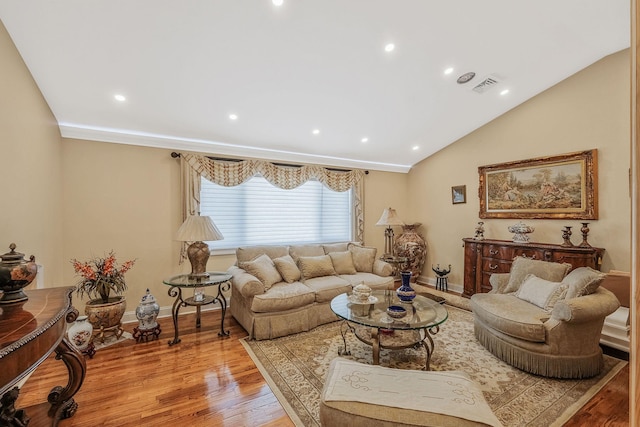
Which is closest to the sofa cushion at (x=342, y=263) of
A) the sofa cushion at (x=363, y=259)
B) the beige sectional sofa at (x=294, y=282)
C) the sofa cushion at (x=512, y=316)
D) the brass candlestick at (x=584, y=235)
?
the beige sectional sofa at (x=294, y=282)

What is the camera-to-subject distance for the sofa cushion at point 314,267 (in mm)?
3930

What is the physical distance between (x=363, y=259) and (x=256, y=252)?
1611 mm

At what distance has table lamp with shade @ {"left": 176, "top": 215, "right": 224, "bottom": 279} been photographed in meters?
3.18

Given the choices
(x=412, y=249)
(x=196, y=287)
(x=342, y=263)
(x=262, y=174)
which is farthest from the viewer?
(x=412, y=249)

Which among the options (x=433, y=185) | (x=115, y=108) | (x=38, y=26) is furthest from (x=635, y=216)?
(x=433, y=185)

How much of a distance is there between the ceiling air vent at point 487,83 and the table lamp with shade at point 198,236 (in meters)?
3.67

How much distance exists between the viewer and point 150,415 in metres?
2.01

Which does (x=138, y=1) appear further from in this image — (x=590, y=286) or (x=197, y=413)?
(x=590, y=286)

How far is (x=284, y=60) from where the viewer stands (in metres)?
2.79

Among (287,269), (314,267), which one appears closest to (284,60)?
(287,269)

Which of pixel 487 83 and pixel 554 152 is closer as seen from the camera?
pixel 487 83

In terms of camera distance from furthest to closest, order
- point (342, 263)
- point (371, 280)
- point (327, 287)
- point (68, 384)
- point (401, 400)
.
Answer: point (342, 263), point (371, 280), point (327, 287), point (68, 384), point (401, 400)

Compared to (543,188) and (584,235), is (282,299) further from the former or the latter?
(543,188)

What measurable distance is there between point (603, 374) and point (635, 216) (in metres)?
2.76
